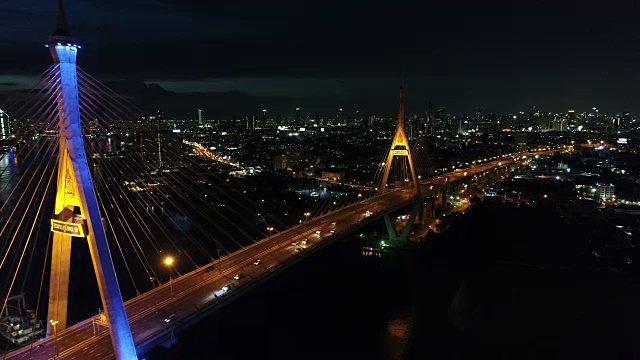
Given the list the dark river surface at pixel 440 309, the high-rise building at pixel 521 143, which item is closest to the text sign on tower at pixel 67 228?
the dark river surface at pixel 440 309

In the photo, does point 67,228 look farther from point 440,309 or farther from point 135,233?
point 135,233

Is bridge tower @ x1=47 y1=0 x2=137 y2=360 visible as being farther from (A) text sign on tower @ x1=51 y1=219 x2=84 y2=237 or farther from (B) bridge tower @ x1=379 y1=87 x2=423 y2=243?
(B) bridge tower @ x1=379 y1=87 x2=423 y2=243

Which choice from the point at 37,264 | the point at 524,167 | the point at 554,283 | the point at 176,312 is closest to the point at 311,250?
the point at 176,312

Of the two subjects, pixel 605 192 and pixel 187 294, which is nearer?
pixel 187 294

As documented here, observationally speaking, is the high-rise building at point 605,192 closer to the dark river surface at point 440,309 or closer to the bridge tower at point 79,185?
the dark river surface at point 440,309

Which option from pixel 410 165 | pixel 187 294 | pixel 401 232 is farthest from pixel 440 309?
pixel 410 165

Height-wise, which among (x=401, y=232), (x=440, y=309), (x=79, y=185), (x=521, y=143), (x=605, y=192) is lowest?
(x=440, y=309)
